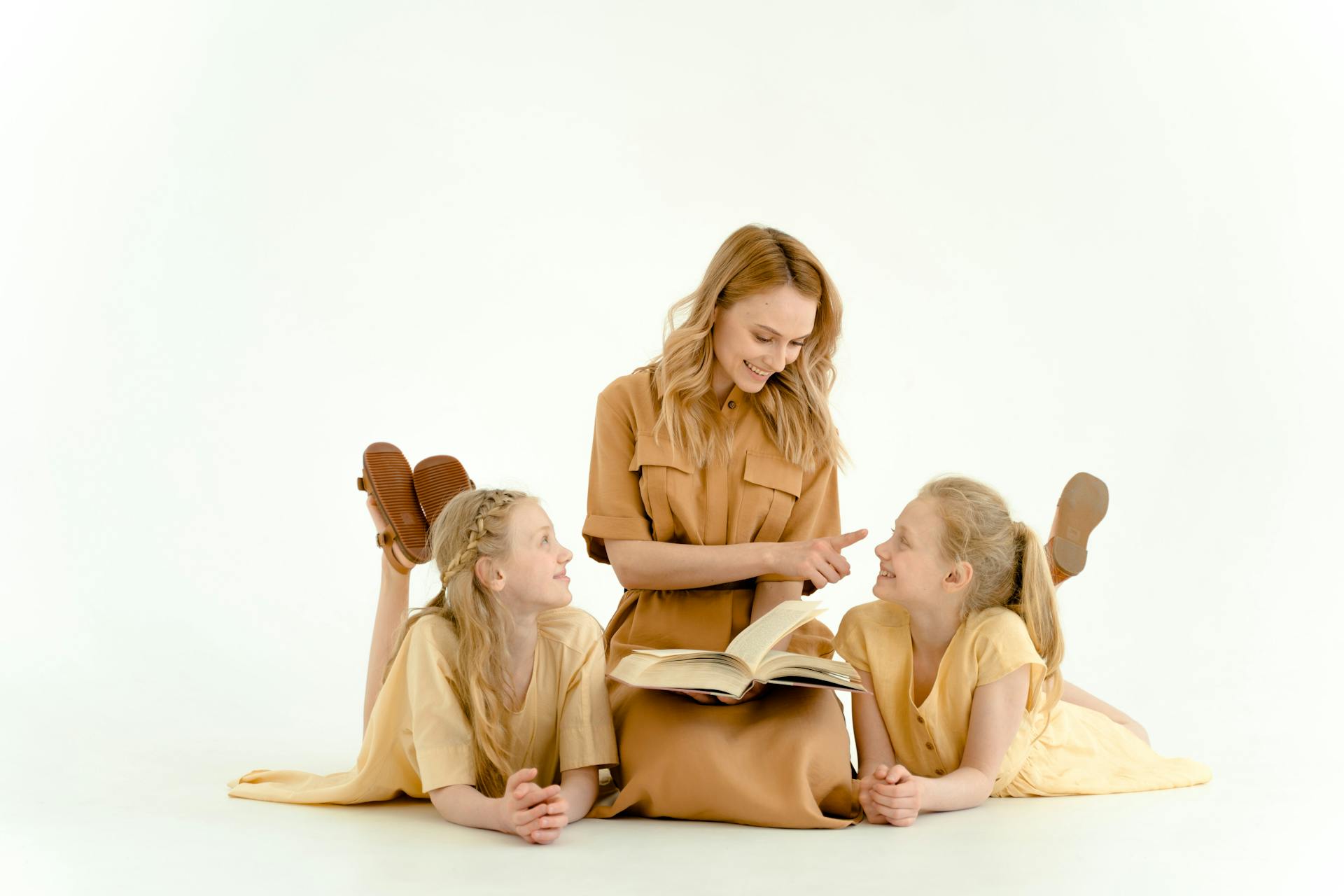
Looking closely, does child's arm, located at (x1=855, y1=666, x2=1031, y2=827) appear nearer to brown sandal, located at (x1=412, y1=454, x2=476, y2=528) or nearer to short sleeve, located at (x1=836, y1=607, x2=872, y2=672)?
short sleeve, located at (x1=836, y1=607, x2=872, y2=672)

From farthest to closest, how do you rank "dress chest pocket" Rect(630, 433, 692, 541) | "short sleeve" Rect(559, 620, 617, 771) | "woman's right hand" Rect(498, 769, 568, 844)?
1. "dress chest pocket" Rect(630, 433, 692, 541)
2. "short sleeve" Rect(559, 620, 617, 771)
3. "woman's right hand" Rect(498, 769, 568, 844)

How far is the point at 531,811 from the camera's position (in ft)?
10.3

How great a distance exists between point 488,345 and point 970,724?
10.0 feet

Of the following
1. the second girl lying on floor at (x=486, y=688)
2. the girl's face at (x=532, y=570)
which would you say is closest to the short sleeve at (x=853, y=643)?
the second girl lying on floor at (x=486, y=688)

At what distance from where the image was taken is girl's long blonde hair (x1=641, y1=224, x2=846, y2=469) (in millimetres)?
3838

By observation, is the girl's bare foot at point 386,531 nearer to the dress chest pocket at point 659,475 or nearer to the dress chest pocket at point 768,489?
the dress chest pocket at point 659,475

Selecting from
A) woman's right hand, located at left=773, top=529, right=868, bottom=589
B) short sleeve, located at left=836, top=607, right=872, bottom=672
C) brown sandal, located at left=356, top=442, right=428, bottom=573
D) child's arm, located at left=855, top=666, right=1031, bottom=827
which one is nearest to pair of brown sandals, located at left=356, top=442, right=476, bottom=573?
brown sandal, located at left=356, top=442, right=428, bottom=573

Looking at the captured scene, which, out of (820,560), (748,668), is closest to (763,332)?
(820,560)

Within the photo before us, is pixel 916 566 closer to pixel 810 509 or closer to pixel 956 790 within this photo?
pixel 810 509

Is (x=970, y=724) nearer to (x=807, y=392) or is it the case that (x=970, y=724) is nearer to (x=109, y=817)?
(x=807, y=392)

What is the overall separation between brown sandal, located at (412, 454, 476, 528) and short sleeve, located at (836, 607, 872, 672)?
111 centimetres

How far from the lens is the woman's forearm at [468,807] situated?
128 inches

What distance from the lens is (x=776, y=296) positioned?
149 inches

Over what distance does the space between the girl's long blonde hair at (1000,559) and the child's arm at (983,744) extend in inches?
6.2
